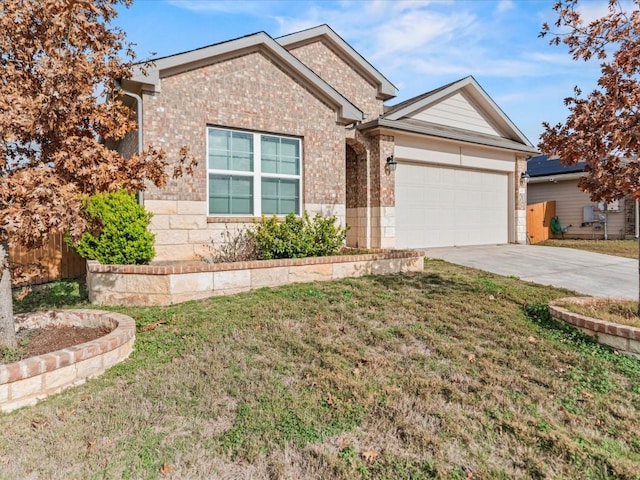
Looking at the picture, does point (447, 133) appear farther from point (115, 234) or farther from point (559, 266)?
point (115, 234)

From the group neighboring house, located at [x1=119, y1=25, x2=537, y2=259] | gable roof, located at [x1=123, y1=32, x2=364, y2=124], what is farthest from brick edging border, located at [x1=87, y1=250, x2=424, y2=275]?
gable roof, located at [x1=123, y1=32, x2=364, y2=124]

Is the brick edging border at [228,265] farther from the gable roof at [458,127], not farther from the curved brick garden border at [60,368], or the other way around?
the gable roof at [458,127]

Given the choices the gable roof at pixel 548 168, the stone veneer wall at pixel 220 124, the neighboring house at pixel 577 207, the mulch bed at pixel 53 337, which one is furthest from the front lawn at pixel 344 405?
the gable roof at pixel 548 168

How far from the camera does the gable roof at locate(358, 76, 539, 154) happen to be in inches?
488

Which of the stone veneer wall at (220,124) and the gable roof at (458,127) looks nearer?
the stone veneer wall at (220,124)

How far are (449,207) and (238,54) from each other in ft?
28.1

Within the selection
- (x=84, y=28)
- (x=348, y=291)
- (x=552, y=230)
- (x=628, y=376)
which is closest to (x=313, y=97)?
(x=348, y=291)

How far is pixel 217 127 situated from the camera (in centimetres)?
892

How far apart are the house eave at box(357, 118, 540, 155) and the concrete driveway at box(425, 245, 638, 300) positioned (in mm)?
3693

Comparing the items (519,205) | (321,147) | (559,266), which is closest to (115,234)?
(321,147)

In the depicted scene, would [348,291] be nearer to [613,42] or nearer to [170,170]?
[170,170]

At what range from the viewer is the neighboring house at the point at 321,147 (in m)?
8.45

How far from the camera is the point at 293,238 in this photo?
8.11 metres

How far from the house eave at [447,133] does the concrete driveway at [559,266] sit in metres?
3.69
